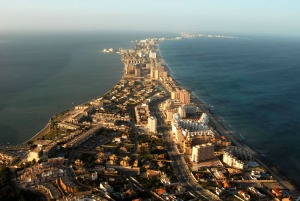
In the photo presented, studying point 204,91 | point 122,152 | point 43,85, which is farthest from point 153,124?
point 43,85

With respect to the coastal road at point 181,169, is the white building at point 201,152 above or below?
above

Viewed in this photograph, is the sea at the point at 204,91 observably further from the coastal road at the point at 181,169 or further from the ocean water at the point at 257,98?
the coastal road at the point at 181,169

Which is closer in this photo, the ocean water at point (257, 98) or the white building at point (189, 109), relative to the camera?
the ocean water at point (257, 98)

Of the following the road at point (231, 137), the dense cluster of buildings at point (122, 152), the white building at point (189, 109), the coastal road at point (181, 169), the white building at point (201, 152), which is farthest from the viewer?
the white building at point (189, 109)

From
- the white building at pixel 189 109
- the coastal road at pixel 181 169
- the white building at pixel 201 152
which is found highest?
the white building at pixel 189 109

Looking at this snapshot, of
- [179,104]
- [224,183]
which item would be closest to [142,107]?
[179,104]

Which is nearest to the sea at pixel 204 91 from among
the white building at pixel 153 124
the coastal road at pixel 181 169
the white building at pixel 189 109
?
the white building at pixel 189 109

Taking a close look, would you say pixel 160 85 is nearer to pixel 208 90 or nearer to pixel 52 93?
pixel 208 90

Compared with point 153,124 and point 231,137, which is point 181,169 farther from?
point 231,137
